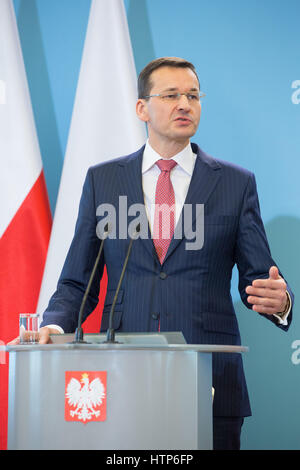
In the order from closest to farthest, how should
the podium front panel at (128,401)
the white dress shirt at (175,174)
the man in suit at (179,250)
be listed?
the podium front panel at (128,401), the man in suit at (179,250), the white dress shirt at (175,174)

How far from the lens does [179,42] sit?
3588 mm

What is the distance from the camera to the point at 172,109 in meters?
2.69

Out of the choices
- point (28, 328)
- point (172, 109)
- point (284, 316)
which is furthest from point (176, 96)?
point (28, 328)

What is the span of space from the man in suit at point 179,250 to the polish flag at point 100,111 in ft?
1.60

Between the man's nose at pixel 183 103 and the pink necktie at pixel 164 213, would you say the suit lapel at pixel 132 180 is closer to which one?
the pink necktie at pixel 164 213

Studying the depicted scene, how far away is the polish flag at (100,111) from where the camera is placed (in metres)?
3.27

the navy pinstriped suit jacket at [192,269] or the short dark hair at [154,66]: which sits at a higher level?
the short dark hair at [154,66]

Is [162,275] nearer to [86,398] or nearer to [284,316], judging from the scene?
[284,316]

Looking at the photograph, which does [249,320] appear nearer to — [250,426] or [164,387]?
[250,426]

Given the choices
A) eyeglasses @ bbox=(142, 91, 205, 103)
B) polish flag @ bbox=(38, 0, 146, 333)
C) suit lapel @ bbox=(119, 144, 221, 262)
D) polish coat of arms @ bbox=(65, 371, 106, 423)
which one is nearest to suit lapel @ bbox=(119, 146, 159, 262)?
suit lapel @ bbox=(119, 144, 221, 262)

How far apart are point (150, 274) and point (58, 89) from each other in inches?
64.3

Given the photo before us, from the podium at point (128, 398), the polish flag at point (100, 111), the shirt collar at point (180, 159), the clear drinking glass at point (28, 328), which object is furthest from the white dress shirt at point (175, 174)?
the podium at point (128, 398)

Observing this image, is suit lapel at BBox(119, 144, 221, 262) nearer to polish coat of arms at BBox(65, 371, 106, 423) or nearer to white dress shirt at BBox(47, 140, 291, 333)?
white dress shirt at BBox(47, 140, 291, 333)
